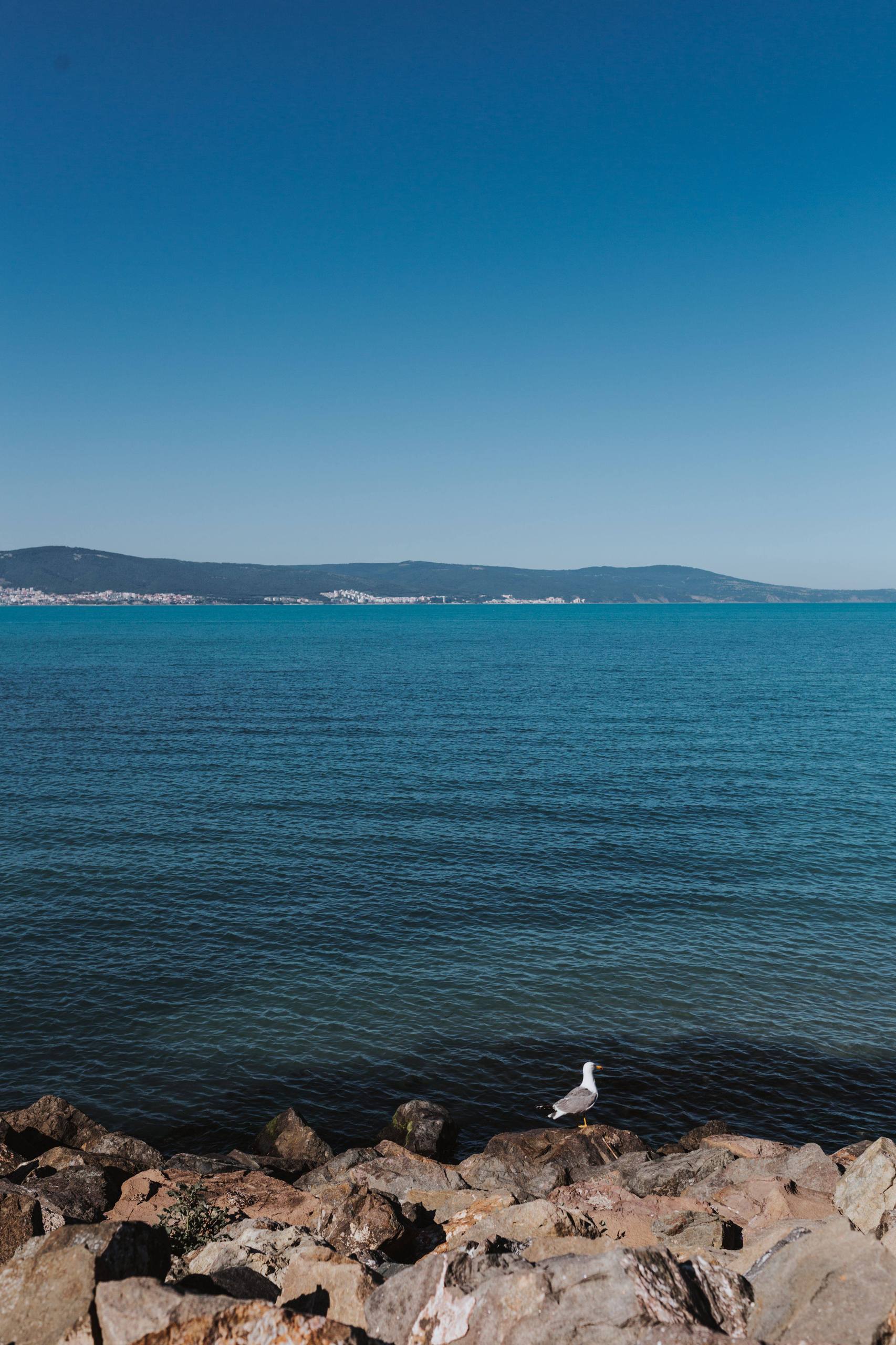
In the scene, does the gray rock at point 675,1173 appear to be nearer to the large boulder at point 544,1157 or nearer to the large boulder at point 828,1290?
the large boulder at point 544,1157

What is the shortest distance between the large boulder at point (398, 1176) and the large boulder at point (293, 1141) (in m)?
1.09

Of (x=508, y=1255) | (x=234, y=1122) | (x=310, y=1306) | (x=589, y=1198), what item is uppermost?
(x=508, y=1255)

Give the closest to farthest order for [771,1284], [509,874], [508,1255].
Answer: [771,1284]
[508,1255]
[509,874]

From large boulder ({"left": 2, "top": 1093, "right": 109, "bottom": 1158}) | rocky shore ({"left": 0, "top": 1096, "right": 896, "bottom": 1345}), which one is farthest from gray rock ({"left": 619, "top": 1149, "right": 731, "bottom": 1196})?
large boulder ({"left": 2, "top": 1093, "right": 109, "bottom": 1158})

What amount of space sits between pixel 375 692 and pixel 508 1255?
106 m

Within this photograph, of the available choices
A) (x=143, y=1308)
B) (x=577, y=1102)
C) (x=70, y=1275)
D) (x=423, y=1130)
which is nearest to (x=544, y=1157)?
(x=577, y=1102)

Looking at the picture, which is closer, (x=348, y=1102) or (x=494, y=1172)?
(x=494, y=1172)

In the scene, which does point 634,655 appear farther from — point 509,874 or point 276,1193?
point 276,1193

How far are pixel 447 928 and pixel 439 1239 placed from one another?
2243 centimetres

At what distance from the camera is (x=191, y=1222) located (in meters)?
19.1

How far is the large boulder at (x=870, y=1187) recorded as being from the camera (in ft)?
61.7

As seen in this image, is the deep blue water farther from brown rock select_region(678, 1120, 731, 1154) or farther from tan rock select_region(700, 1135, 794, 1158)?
tan rock select_region(700, 1135, 794, 1158)

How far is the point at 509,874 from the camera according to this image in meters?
48.4

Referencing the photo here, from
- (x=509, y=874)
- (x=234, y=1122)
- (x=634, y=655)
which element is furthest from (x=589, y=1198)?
(x=634, y=655)
